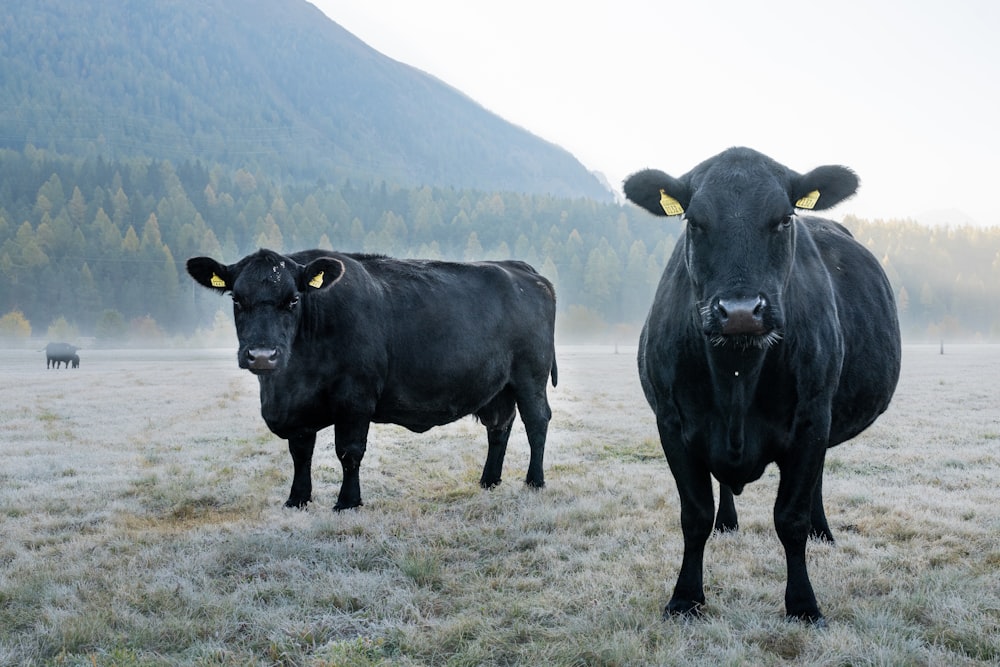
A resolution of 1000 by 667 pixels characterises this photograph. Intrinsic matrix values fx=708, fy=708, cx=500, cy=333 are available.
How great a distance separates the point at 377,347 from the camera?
24.9ft

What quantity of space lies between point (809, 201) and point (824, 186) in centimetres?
12

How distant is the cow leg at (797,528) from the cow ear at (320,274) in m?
4.59

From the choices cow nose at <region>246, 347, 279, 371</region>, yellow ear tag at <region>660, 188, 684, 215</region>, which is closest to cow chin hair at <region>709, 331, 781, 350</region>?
yellow ear tag at <region>660, 188, 684, 215</region>

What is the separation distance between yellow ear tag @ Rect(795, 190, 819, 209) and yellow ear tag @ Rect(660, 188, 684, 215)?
0.69 metres

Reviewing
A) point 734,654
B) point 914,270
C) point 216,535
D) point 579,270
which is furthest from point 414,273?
point 914,270

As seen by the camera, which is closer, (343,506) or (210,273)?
(210,273)

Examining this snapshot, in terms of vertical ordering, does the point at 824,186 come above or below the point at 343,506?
above

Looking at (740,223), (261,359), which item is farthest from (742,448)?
(261,359)

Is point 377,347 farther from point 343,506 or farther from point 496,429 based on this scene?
point 496,429

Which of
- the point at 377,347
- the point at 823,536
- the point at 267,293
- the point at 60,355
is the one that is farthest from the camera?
the point at 60,355

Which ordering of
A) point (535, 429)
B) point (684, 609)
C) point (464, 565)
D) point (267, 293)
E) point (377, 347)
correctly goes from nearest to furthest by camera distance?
point (684, 609) → point (464, 565) → point (267, 293) → point (377, 347) → point (535, 429)

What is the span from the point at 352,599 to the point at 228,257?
11050cm

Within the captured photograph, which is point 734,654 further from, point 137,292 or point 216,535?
point 137,292

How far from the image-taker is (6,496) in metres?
7.73
